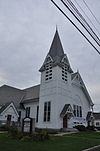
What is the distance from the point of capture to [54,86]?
3064 cm

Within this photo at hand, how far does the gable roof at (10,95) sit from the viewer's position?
3606cm

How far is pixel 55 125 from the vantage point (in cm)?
2866

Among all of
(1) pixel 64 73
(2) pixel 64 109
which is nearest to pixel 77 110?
(2) pixel 64 109

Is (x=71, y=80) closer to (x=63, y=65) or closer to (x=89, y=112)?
(x=63, y=65)

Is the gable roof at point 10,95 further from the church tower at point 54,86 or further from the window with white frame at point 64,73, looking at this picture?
the window with white frame at point 64,73

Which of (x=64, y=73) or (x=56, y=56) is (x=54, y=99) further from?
(x=56, y=56)

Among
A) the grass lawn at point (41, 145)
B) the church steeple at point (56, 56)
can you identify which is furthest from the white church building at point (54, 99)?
the grass lawn at point (41, 145)

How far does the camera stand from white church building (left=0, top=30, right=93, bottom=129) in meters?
30.0

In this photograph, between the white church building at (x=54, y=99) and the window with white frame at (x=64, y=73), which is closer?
the white church building at (x=54, y=99)

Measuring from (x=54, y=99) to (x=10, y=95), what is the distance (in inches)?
484

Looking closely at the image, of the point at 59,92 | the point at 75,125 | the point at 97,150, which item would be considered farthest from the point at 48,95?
the point at 97,150

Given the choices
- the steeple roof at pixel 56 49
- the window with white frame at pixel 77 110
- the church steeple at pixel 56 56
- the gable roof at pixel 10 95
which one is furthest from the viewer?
the gable roof at pixel 10 95

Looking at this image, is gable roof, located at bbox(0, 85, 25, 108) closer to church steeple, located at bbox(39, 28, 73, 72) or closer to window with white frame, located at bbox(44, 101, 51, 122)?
window with white frame, located at bbox(44, 101, 51, 122)

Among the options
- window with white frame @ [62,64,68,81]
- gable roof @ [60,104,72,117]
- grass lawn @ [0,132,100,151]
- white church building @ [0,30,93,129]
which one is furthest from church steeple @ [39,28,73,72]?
grass lawn @ [0,132,100,151]
